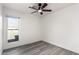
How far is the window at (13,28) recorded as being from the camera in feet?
10.9

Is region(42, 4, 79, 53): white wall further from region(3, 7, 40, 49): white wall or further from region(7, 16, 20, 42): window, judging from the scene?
region(7, 16, 20, 42): window

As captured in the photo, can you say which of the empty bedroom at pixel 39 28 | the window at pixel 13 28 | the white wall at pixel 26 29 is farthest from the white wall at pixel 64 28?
the window at pixel 13 28

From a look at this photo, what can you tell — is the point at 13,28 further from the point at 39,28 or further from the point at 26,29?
the point at 39,28

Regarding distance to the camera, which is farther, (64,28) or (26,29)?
(26,29)

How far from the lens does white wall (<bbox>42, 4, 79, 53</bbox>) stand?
107 inches

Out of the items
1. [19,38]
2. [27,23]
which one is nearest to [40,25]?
[27,23]

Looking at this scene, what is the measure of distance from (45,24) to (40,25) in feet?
1.90

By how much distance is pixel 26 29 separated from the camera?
13.2ft

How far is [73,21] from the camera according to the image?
9.11ft

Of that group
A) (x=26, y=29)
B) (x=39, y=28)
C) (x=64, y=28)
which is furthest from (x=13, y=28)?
(x=64, y=28)

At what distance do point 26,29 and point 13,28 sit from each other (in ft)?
2.91

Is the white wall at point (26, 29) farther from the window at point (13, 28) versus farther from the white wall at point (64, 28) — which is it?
the white wall at point (64, 28)
